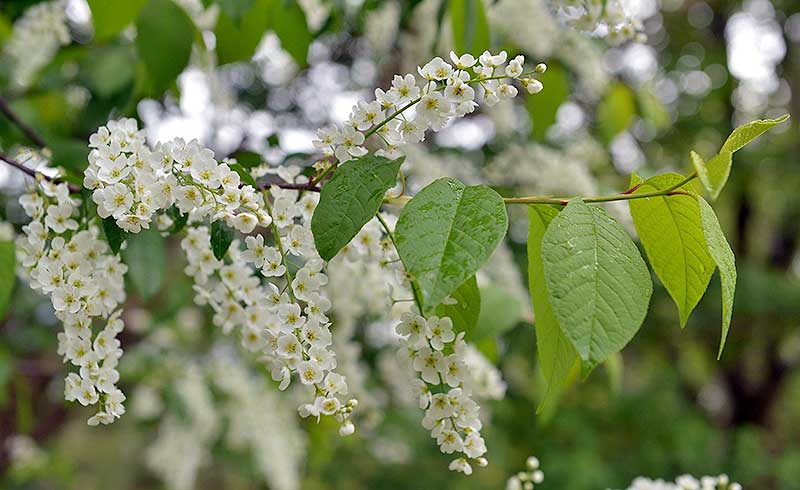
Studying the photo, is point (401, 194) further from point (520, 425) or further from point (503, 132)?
point (520, 425)

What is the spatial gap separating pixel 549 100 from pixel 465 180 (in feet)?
0.97

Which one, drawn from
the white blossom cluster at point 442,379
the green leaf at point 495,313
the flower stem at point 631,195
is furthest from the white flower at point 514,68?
the green leaf at point 495,313

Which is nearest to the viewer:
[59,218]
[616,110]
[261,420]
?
[59,218]

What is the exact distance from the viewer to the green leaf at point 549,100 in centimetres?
193

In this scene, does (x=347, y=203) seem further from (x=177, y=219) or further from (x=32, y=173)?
(x=32, y=173)

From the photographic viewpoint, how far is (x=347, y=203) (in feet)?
2.20

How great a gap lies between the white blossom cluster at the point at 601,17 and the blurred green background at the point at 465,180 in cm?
16

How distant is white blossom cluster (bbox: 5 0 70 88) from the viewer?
151cm

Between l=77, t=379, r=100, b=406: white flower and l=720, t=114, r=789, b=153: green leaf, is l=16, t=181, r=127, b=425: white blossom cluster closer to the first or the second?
l=77, t=379, r=100, b=406: white flower

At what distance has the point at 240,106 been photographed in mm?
3059

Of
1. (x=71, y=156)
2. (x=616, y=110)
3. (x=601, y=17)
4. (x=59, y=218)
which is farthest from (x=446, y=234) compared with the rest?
(x=616, y=110)

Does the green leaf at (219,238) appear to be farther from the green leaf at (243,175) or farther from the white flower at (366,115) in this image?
the white flower at (366,115)

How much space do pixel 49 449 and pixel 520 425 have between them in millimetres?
2409

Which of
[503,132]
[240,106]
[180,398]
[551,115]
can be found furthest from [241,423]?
[551,115]
